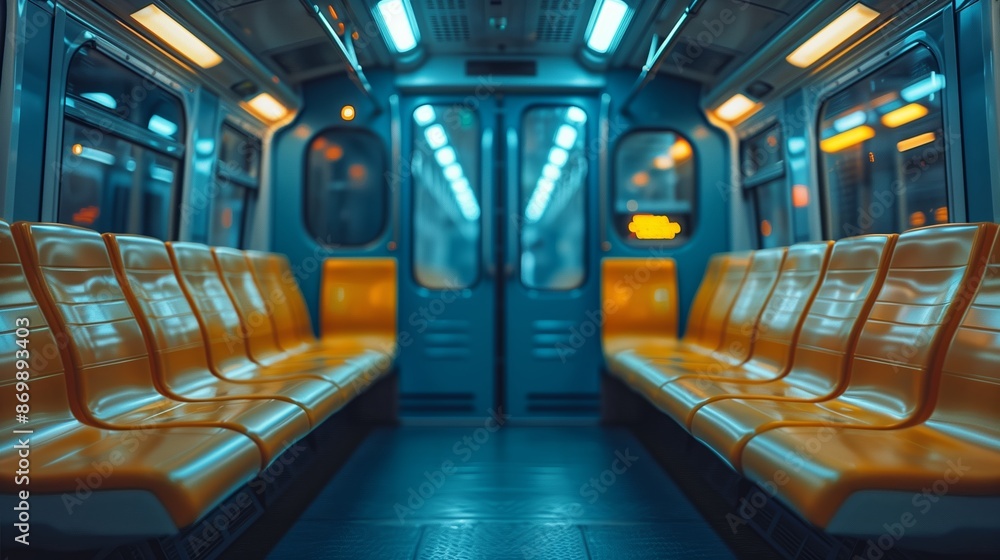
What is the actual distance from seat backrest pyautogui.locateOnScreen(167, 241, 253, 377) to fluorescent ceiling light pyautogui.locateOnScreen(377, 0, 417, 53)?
1837 mm

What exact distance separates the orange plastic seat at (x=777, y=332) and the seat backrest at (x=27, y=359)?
2330mm

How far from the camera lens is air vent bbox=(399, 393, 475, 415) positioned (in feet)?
15.6

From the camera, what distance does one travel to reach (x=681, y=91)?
4.94m

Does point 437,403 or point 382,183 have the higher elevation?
point 382,183

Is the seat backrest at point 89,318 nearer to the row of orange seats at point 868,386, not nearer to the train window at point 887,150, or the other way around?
the row of orange seats at point 868,386

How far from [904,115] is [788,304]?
1.04 meters

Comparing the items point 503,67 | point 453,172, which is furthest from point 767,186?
point 453,172

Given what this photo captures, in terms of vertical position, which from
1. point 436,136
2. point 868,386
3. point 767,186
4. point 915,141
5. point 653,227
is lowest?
point 868,386

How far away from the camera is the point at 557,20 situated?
166 inches

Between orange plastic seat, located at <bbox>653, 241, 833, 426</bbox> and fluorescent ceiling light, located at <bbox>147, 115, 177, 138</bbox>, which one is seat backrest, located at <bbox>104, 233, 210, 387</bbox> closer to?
fluorescent ceiling light, located at <bbox>147, 115, 177, 138</bbox>

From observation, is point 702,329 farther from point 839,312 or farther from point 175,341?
point 175,341

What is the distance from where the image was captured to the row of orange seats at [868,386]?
157cm

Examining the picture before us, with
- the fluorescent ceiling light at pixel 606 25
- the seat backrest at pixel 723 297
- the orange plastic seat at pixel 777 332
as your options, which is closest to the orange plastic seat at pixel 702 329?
the seat backrest at pixel 723 297

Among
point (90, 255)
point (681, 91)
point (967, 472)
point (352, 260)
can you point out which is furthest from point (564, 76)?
point (967, 472)
